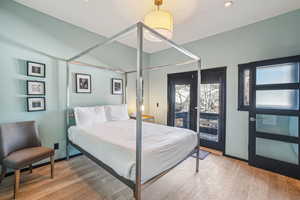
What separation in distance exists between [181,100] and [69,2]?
3.43m

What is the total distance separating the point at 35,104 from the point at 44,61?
0.85 m

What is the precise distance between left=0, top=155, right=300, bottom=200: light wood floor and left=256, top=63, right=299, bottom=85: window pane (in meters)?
1.70

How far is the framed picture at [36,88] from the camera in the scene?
2.31m

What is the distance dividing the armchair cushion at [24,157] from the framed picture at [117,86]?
2.03 meters

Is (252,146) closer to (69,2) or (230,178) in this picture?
(230,178)

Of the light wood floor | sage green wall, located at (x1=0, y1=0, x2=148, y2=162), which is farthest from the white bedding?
sage green wall, located at (x1=0, y1=0, x2=148, y2=162)

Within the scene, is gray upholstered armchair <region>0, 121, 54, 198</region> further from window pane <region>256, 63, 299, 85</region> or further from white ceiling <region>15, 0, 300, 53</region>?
window pane <region>256, 63, 299, 85</region>

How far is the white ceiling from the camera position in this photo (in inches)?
84.5

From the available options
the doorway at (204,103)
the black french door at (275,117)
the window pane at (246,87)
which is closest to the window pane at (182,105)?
the doorway at (204,103)

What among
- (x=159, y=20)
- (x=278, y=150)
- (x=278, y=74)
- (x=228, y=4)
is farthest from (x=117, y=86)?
(x=278, y=150)

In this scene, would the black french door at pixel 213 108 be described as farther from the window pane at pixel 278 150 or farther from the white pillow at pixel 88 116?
the white pillow at pixel 88 116

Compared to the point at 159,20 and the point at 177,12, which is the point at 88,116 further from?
the point at 177,12

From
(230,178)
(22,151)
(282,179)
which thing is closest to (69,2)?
(22,151)

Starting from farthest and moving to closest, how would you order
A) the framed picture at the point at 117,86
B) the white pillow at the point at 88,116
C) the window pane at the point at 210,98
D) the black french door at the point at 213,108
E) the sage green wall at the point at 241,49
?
the framed picture at the point at 117,86, the window pane at the point at 210,98, the black french door at the point at 213,108, the white pillow at the point at 88,116, the sage green wall at the point at 241,49
